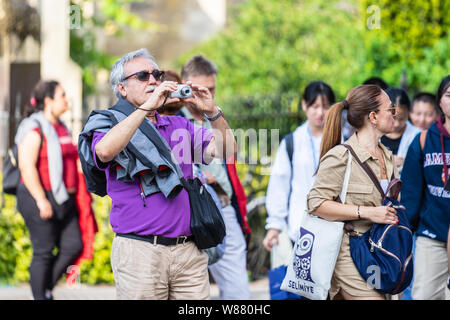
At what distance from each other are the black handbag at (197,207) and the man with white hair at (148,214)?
3 cm

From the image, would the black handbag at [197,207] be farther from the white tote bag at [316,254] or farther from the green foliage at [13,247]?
the green foliage at [13,247]

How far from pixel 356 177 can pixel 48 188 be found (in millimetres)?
3335

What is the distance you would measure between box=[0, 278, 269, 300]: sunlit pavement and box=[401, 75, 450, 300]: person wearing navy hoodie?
251cm

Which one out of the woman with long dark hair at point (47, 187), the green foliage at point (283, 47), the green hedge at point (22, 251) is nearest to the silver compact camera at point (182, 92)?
the woman with long dark hair at point (47, 187)

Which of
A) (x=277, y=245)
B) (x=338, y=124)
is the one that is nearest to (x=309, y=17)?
(x=277, y=245)

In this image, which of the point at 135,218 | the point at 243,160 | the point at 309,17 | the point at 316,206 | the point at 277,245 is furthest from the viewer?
the point at 309,17

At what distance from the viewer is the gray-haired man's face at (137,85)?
3693mm

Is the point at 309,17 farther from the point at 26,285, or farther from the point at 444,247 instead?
the point at 444,247

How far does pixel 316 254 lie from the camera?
3895 millimetres

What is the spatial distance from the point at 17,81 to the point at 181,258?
821cm

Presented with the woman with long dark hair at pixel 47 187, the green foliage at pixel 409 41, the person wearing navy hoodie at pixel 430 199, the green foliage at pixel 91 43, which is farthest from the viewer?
the green foliage at pixel 91 43

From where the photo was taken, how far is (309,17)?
16.0 metres

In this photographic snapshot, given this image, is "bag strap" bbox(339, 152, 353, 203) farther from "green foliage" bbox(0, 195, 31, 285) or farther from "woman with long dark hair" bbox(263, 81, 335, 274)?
"green foliage" bbox(0, 195, 31, 285)

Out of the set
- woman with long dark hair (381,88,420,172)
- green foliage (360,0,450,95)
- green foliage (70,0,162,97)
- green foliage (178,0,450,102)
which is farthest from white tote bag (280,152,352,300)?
green foliage (70,0,162,97)
